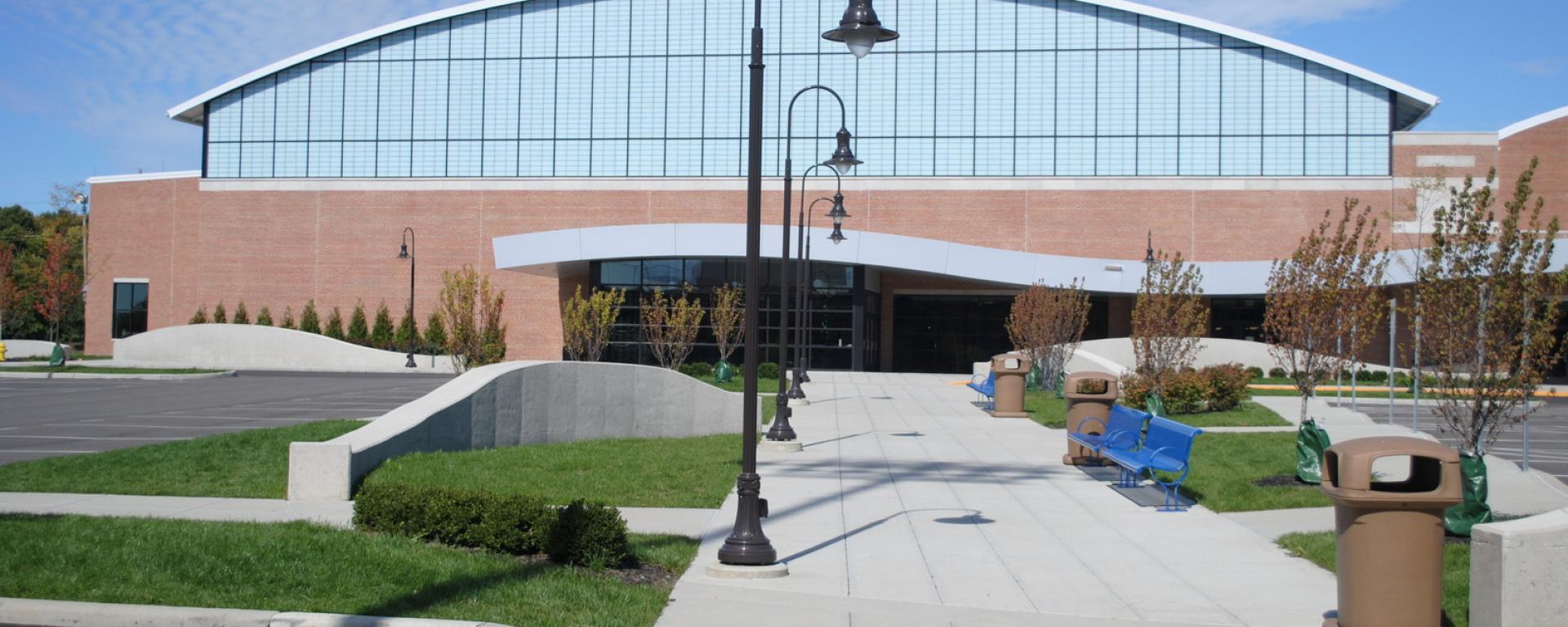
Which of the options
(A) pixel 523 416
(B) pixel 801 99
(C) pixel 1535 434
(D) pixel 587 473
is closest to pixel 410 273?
(B) pixel 801 99

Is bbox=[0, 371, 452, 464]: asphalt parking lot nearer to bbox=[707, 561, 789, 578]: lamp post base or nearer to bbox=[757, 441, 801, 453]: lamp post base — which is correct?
bbox=[757, 441, 801, 453]: lamp post base

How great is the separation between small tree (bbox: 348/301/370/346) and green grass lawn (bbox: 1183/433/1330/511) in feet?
142

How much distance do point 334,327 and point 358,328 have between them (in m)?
1.06

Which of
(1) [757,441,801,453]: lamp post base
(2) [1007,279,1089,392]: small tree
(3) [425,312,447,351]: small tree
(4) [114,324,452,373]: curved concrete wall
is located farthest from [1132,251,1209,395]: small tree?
(3) [425,312,447,351]: small tree

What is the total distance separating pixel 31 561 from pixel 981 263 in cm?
4266

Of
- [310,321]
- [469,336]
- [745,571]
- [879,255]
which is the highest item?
[879,255]

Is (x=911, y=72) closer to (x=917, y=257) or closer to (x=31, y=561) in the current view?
(x=917, y=257)

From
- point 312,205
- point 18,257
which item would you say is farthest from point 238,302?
point 18,257

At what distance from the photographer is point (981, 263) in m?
49.0

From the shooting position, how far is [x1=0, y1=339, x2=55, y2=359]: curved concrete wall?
59.1 m

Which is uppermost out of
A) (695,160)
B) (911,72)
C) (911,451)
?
(911,72)

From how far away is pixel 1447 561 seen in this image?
9922 mm

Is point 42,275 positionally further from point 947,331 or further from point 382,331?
point 947,331

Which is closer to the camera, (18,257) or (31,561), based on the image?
(31,561)
